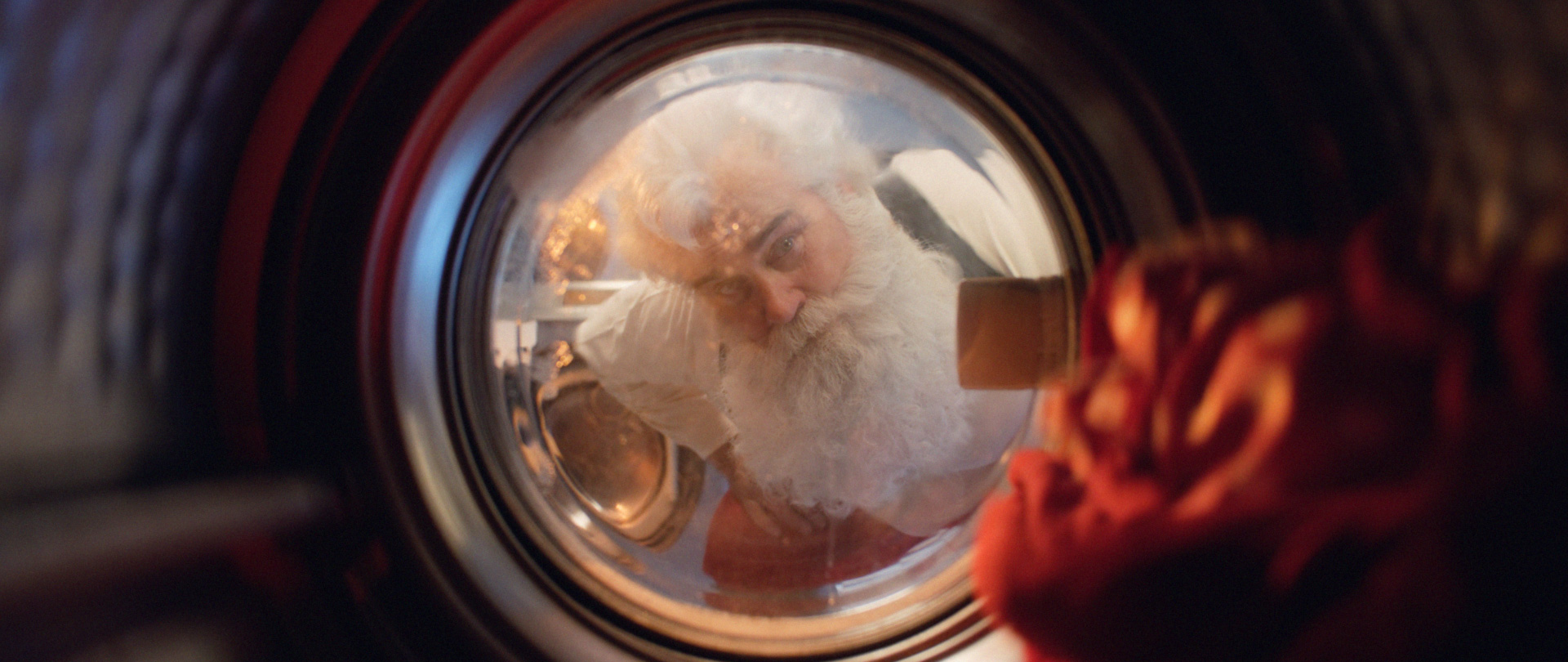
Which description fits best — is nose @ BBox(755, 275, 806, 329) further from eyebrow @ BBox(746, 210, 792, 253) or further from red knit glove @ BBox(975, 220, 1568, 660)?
red knit glove @ BBox(975, 220, 1568, 660)

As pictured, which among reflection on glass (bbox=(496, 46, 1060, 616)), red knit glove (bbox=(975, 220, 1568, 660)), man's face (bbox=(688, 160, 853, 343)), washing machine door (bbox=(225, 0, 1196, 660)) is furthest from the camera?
man's face (bbox=(688, 160, 853, 343))

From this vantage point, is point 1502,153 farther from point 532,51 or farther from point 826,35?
point 532,51

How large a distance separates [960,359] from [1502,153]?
501 mm

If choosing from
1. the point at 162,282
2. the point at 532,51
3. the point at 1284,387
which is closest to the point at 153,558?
the point at 162,282

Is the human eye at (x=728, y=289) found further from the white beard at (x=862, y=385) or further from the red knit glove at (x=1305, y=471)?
the red knit glove at (x=1305, y=471)

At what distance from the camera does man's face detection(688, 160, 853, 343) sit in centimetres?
123

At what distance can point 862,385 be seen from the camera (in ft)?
4.52

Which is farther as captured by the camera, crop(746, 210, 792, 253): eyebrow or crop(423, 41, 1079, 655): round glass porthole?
crop(746, 210, 792, 253): eyebrow

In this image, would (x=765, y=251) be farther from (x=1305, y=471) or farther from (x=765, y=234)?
(x=1305, y=471)

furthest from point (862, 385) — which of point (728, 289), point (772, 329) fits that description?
point (728, 289)

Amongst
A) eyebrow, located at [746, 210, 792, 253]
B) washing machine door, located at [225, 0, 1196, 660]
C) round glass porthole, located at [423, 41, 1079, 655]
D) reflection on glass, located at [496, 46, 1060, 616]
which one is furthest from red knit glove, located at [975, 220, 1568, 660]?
eyebrow, located at [746, 210, 792, 253]

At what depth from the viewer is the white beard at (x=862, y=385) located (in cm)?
129

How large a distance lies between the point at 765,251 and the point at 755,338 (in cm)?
16

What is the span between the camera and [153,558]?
382mm
